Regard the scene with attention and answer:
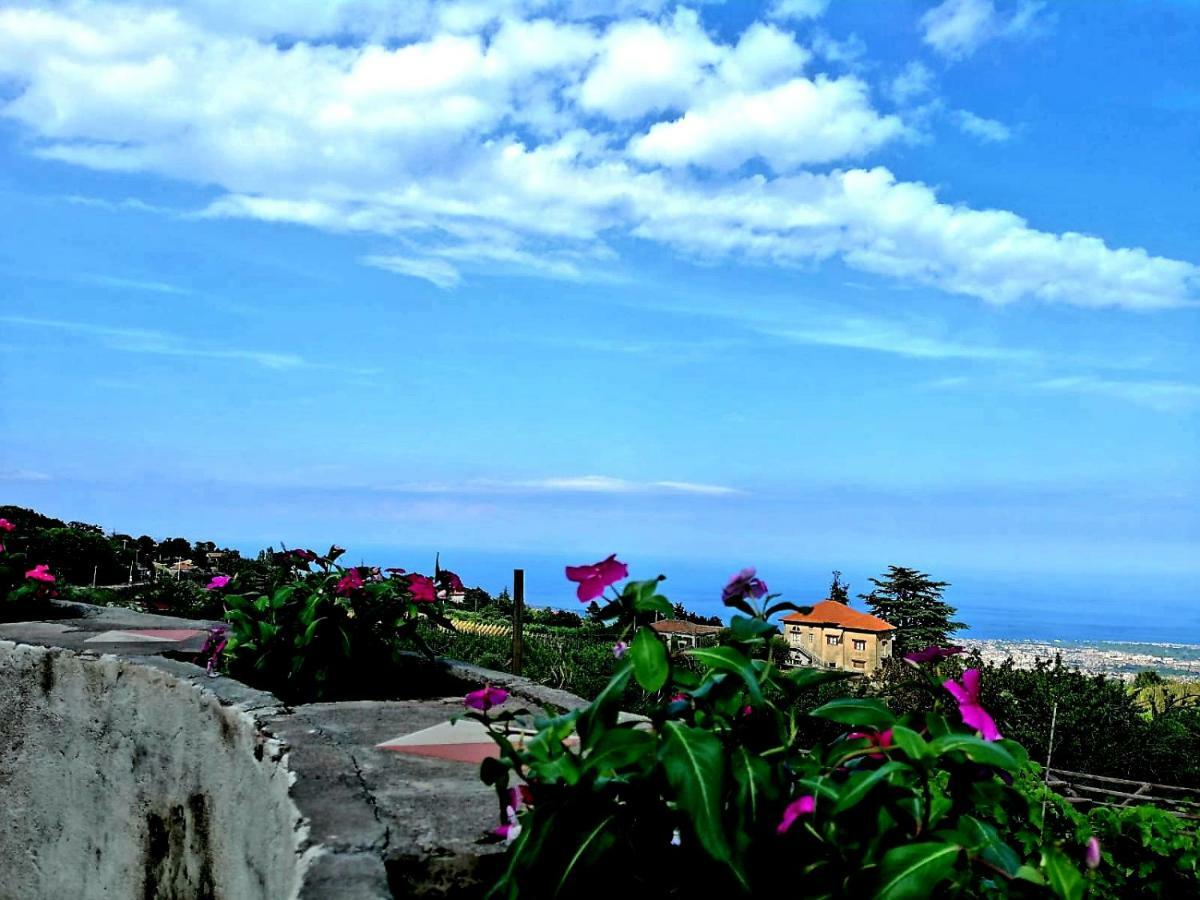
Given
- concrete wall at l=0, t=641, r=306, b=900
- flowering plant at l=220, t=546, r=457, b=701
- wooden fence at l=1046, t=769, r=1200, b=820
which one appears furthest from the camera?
wooden fence at l=1046, t=769, r=1200, b=820

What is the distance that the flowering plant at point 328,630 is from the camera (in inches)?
159

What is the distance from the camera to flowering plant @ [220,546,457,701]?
4027 mm

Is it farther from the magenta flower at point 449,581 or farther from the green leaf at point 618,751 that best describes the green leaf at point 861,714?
the magenta flower at point 449,581

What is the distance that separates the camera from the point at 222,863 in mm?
2906

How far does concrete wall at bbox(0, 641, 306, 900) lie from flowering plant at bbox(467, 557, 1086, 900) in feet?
2.38

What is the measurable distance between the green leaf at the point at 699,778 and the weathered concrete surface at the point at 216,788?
2.17 feet

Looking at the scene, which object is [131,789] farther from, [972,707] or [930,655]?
[972,707]

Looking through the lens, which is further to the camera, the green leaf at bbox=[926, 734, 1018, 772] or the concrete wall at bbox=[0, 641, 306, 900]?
the concrete wall at bbox=[0, 641, 306, 900]

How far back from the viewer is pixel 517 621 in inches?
275

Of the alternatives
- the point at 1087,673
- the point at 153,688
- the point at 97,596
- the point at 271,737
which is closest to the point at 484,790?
the point at 271,737

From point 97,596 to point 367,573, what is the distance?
16.8 feet

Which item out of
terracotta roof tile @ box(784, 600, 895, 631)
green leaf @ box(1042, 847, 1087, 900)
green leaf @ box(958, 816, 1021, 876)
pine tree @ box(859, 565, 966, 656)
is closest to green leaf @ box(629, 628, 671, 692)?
green leaf @ box(958, 816, 1021, 876)

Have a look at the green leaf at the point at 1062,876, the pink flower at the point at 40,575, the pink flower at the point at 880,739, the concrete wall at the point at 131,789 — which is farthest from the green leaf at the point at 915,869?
the pink flower at the point at 40,575

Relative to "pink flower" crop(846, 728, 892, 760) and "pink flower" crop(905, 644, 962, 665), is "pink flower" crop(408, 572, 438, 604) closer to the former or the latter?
"pink flower" crop(905, 644, 962, 665)
